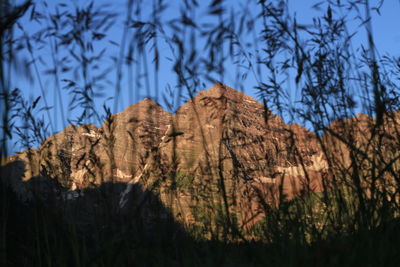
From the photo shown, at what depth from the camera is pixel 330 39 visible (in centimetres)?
275

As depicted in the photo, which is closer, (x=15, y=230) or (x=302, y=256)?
(x=302, y=256)

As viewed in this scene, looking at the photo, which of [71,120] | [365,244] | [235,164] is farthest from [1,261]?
[365,244]

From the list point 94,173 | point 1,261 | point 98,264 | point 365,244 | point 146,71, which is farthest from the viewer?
point 94,173

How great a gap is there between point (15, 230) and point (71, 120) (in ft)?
6.10

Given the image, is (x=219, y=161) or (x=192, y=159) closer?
(x=219, y=161)

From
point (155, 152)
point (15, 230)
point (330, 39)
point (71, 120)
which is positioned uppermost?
point (330, 39)

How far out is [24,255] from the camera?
3451mm

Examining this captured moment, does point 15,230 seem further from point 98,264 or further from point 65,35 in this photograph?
point 65,35

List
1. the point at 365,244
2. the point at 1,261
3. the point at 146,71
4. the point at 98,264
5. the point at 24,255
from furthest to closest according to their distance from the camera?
the point at 24,255 → the point at 146,71 → the point at 98,264 → the point at 1,261 → the point at 365,244

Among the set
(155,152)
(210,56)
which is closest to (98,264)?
(155,152)

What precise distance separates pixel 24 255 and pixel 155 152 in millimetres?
1691

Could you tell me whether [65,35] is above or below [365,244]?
above

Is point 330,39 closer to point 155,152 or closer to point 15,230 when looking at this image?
point 155,152

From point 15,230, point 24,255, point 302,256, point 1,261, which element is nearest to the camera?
point 302,256
